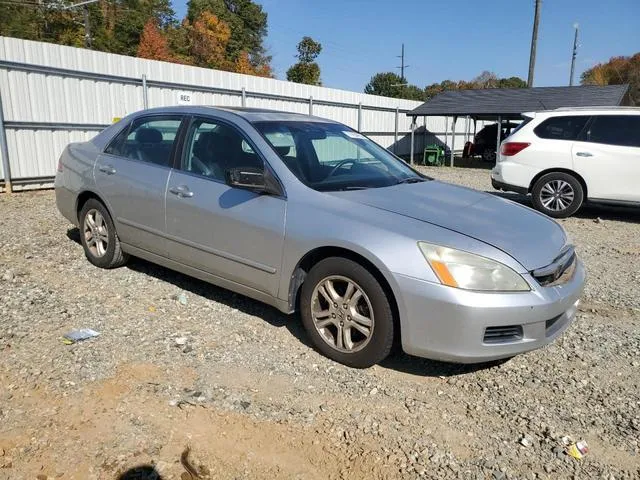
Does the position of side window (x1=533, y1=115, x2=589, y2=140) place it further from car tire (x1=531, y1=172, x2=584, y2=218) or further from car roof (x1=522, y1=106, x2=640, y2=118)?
car tire (x1=531, y1=172, x2=584, y2=218)

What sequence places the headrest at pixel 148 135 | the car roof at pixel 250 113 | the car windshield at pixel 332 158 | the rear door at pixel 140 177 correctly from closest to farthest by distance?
the car windshield at pixel 332 158 < the car roof at pixel 250 113 < the rear door at pixel 140 177 < the headrest at pixel 148 135

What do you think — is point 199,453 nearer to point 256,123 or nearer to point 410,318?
point 410,318

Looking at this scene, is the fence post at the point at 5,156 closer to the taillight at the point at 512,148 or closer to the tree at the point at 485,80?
the taillight at the point at 512,148

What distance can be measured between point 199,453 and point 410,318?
1.34 m

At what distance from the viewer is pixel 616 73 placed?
63.8 metres

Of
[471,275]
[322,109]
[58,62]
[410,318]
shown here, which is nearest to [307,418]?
[410,318]

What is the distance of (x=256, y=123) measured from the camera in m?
3.96

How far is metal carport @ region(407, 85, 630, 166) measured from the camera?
19.1 m

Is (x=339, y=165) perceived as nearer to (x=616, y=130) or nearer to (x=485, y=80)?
(x=616, y=130)

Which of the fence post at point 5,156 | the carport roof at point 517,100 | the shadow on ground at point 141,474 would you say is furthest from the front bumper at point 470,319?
the carport roof at point 517,100

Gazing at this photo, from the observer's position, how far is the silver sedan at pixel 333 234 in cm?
292

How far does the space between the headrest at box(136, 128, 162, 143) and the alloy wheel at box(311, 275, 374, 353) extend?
2.19 m

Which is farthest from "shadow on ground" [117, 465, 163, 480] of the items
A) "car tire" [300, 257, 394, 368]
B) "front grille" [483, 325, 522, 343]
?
"front grille" [483, 325, 522, 343]

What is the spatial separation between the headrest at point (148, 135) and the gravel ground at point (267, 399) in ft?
4.44
